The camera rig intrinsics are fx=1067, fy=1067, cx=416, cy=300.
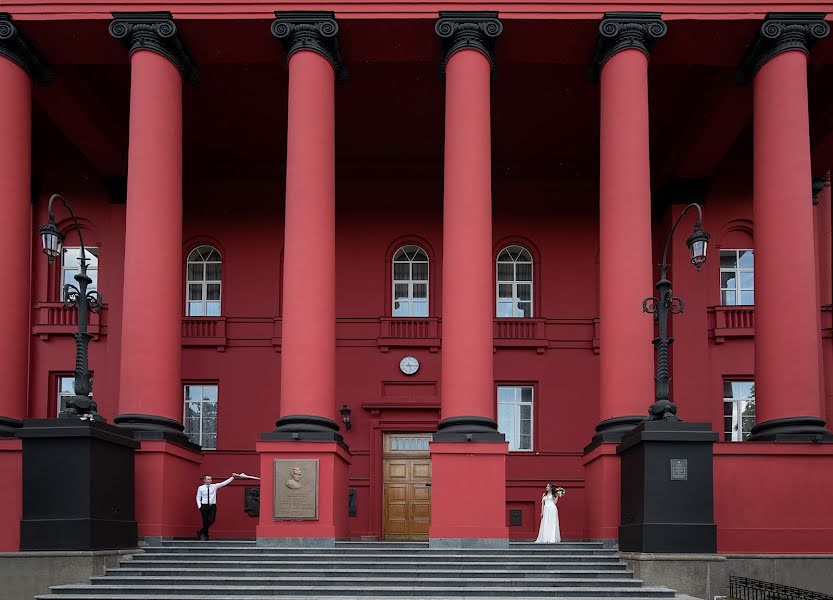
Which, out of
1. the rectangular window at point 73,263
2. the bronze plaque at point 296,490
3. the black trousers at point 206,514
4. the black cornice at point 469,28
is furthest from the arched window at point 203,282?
the black cornice at point 469,28

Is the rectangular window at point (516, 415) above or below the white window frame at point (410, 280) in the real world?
below

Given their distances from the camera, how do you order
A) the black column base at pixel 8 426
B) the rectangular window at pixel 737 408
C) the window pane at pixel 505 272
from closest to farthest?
the black column base at pixel 8 426
the rectangular window at pixel 737 408
the window pane at pixel 505 272

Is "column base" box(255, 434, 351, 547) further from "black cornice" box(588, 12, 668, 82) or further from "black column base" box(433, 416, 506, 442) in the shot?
"black cornice" box(588, 12, 668, 82)

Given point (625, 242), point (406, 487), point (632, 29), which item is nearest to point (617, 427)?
point (625, 242)

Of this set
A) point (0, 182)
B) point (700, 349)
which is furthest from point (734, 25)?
point (0, 182)

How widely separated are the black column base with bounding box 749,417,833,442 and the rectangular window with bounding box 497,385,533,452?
322 inches

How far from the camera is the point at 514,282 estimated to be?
27.3 metres

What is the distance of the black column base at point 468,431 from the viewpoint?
18.2m

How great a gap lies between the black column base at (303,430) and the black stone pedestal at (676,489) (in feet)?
18.0

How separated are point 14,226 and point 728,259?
17.2 meters

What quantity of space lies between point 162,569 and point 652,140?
53.0ft

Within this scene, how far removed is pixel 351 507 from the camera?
25.5 metres

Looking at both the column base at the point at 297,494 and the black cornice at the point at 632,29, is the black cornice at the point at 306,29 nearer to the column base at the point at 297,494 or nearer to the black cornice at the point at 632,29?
the black cornice at the point at 632,29
